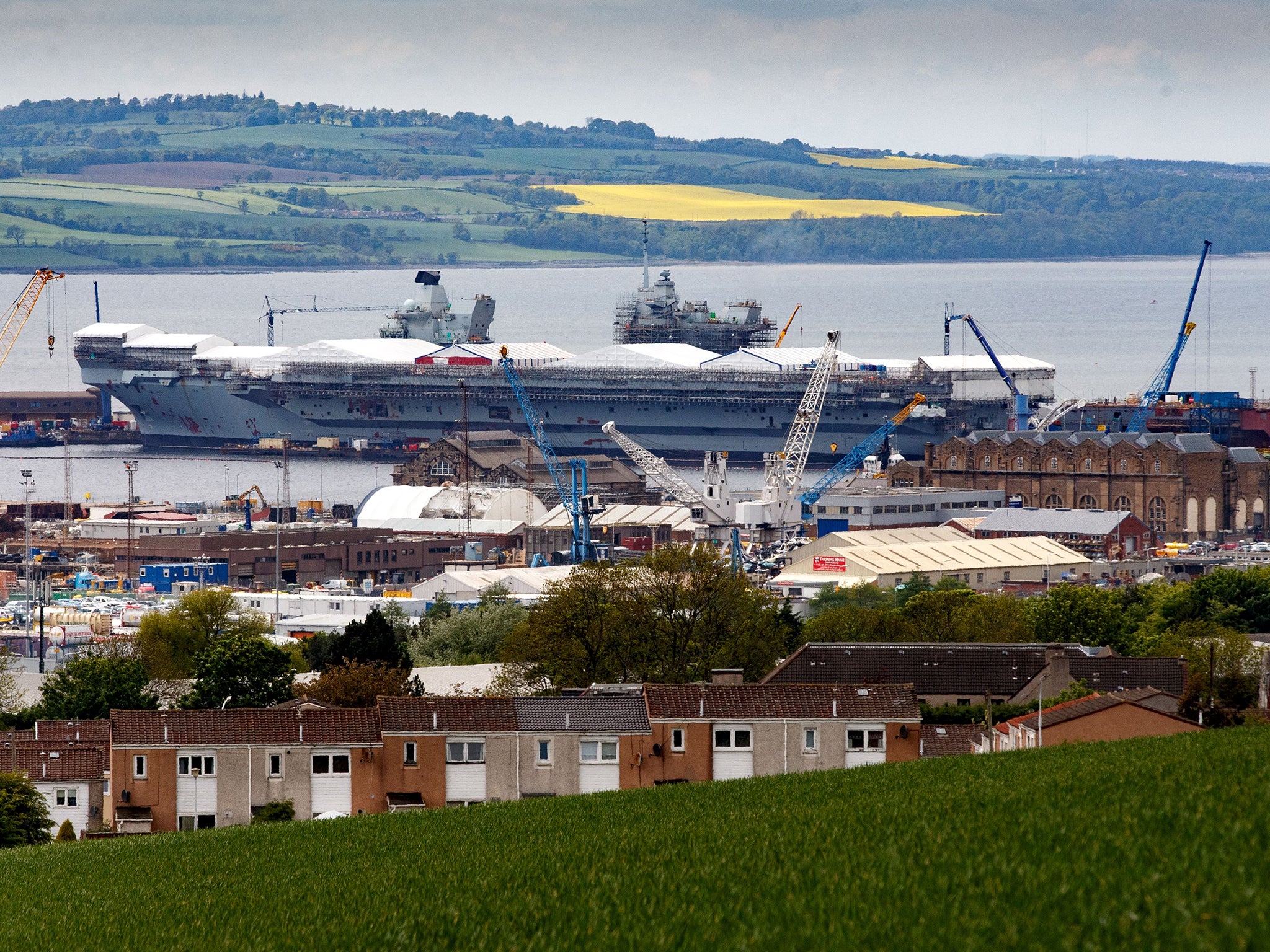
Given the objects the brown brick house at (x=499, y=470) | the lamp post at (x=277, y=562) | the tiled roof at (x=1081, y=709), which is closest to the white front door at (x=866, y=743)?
the tiled roof at (x=1081, y=709)

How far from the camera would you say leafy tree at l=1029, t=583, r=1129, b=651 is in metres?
42.2

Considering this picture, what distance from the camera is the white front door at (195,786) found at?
79.3 feet

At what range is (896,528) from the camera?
75000 millimetres

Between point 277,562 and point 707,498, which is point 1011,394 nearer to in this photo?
point 707,498

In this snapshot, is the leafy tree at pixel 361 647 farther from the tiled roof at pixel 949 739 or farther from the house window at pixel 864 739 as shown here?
the house window at pixel 864 739

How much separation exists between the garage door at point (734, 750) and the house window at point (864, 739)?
3.55 feet

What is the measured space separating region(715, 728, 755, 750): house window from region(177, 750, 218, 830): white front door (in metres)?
5.33

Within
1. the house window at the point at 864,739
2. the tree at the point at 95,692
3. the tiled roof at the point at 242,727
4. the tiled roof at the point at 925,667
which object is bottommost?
the tree at the point at 95,692

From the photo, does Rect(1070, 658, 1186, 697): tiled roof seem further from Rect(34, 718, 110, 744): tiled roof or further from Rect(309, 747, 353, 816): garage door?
Rect(34, 718, 110, 744): tiled roof

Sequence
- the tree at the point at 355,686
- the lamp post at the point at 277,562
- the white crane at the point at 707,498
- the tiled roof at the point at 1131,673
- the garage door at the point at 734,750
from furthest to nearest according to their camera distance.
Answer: the white crane at the point at 707,498 → the lamp post at the point at 277,562 → the tree at the point at 355,686 → the tiled roof at the point at 1131,673 → the garage door at the point at 734,750

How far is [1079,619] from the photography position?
4294cm

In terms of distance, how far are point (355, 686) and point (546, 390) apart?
9338 centimetres

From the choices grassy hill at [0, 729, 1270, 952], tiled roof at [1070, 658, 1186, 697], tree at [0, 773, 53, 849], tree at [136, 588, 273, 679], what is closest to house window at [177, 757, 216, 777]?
tree at [0, 773, 53, 849]

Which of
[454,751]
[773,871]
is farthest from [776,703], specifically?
[773,871]
